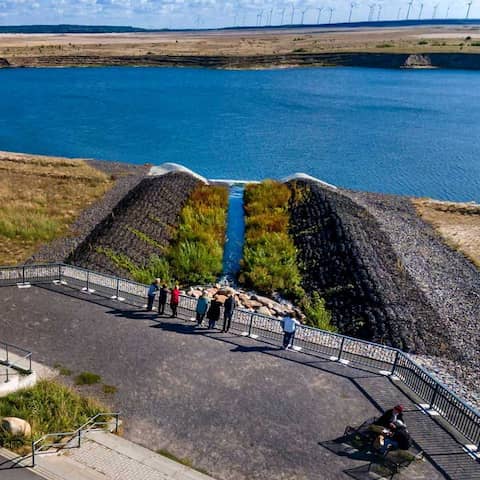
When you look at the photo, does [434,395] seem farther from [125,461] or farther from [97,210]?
[97,210]

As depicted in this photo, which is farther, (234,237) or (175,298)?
(234,237)

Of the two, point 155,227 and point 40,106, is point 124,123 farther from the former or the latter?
point 155,227

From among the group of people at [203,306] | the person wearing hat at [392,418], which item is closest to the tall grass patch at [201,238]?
the group of people at [203,306]

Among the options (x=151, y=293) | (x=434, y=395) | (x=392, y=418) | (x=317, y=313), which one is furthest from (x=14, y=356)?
(x=317, y=313)

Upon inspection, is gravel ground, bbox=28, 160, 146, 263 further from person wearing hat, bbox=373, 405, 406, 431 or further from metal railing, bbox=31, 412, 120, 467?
person wearing hat, bbox=373, 405, 406, 431

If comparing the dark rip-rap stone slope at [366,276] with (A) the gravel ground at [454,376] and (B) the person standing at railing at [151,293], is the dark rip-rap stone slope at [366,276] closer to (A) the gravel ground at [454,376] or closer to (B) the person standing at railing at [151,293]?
(A) the gravel ground at [454,376]
